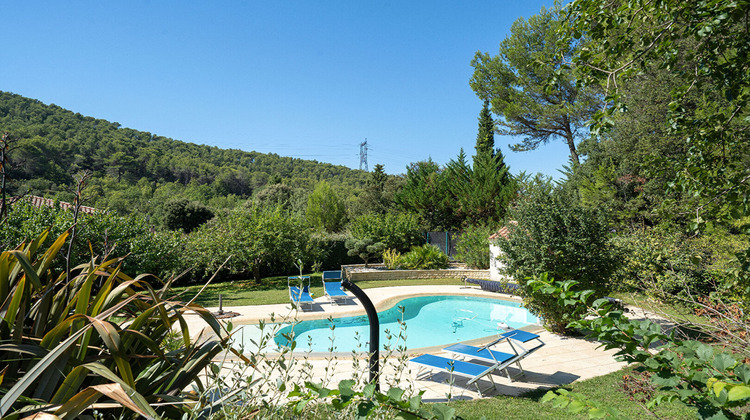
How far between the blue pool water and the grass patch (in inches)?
135

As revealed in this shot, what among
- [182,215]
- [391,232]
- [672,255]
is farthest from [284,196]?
[672,255]

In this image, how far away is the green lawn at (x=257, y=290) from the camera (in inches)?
456

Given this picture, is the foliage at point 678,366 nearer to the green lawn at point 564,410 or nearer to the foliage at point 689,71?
the green lawn at point 564,410

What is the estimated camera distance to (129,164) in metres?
45.2

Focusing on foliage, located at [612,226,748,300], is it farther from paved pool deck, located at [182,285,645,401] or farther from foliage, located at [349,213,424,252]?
foliage, located at [349,213,424,252]

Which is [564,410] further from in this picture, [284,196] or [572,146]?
[284,196]

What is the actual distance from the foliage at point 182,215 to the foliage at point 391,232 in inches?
578

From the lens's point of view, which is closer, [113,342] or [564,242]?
[113,342]

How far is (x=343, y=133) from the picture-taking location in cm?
3622

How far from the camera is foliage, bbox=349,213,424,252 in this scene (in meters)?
21.0

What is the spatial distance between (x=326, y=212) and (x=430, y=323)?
20.5 m

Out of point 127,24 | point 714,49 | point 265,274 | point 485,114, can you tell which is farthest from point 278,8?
point 485,114

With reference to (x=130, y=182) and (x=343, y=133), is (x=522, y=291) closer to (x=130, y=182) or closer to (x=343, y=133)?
(x=343, y=133)

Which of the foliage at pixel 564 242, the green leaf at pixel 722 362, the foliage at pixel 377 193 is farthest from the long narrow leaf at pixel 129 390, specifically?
the foliage at pixel 377 193
